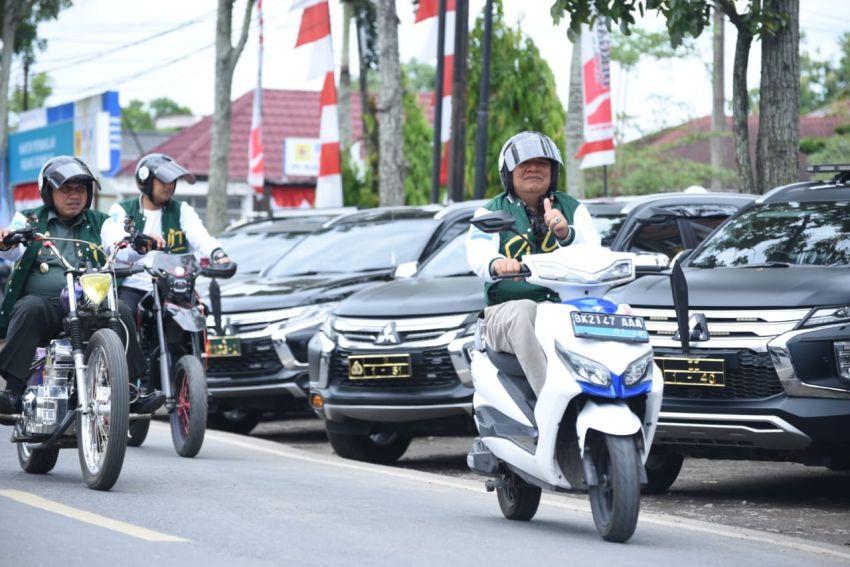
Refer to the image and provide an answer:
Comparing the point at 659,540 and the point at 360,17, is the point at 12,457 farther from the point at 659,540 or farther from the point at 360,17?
the point at 360,17

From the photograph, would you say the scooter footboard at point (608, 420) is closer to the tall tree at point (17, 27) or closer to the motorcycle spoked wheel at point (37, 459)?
the motorcycle spoked wheel at point (37, 459)

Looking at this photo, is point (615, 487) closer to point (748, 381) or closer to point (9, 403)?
point (748, 381)

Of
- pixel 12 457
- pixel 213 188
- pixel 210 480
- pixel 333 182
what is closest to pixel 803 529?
pixel 210 480

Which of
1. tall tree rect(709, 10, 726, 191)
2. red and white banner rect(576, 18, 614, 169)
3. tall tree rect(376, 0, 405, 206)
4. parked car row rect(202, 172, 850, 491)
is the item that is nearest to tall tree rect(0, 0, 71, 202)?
tall tree rect(709, 10, 726, 191)

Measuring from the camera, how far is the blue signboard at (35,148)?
4966 cm

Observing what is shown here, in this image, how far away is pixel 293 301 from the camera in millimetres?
13344

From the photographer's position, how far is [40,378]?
9336mm

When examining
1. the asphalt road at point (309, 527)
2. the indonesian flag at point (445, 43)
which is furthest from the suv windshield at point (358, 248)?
the indonesian flag at point (445, 43)

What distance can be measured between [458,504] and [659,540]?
169 cm

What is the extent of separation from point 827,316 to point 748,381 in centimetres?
A: 55

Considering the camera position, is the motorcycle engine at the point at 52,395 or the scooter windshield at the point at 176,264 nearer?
the motorcycle engine at the point at 52,395

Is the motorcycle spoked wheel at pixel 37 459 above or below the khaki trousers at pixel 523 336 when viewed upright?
below

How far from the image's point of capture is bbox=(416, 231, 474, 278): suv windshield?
1240cm

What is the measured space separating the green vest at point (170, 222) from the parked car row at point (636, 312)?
4.02 feet
